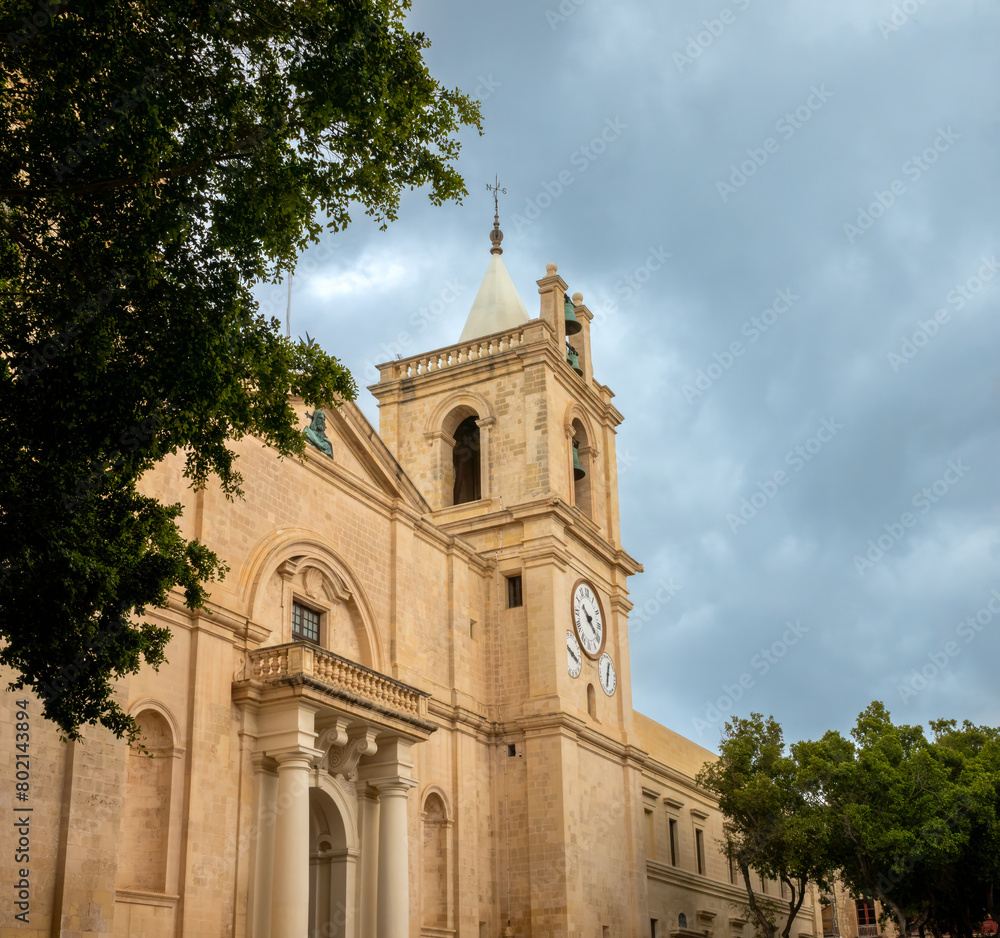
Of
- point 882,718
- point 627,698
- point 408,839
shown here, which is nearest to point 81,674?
point 408,839

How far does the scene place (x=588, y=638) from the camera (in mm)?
31266

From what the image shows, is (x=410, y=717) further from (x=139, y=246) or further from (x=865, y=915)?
(x=865, y=915)

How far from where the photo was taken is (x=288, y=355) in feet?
42.7

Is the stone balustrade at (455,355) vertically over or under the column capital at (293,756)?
over

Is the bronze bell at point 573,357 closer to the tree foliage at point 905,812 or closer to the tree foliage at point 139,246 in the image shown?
the tree foliage at point 905,812

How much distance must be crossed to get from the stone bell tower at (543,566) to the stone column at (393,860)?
5366 millimetres

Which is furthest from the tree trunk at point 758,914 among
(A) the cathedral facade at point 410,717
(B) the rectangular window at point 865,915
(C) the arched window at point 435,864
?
(B) the rectangular window at point 865,915

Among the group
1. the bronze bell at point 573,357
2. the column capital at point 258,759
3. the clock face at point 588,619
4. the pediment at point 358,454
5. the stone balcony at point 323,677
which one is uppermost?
the bronze bell at point 573,357

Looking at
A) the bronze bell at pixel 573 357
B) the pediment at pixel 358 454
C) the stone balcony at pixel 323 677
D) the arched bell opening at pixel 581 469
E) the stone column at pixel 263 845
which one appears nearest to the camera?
the stone column at pixel 263 845

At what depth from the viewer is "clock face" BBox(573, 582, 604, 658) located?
101ft

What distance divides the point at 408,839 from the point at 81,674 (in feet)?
45.9

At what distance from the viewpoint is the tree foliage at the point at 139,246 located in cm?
1074

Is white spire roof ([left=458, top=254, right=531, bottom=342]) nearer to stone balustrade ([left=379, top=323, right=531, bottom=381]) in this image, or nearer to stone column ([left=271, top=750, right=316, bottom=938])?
stone balustrade ([left=379, top=323, right=531, bottom=381])

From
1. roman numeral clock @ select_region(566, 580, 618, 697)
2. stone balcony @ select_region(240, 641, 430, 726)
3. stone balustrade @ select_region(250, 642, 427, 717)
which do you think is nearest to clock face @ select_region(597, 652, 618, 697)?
roman numeral clock @ select_region(566, 580, 618, 697)
